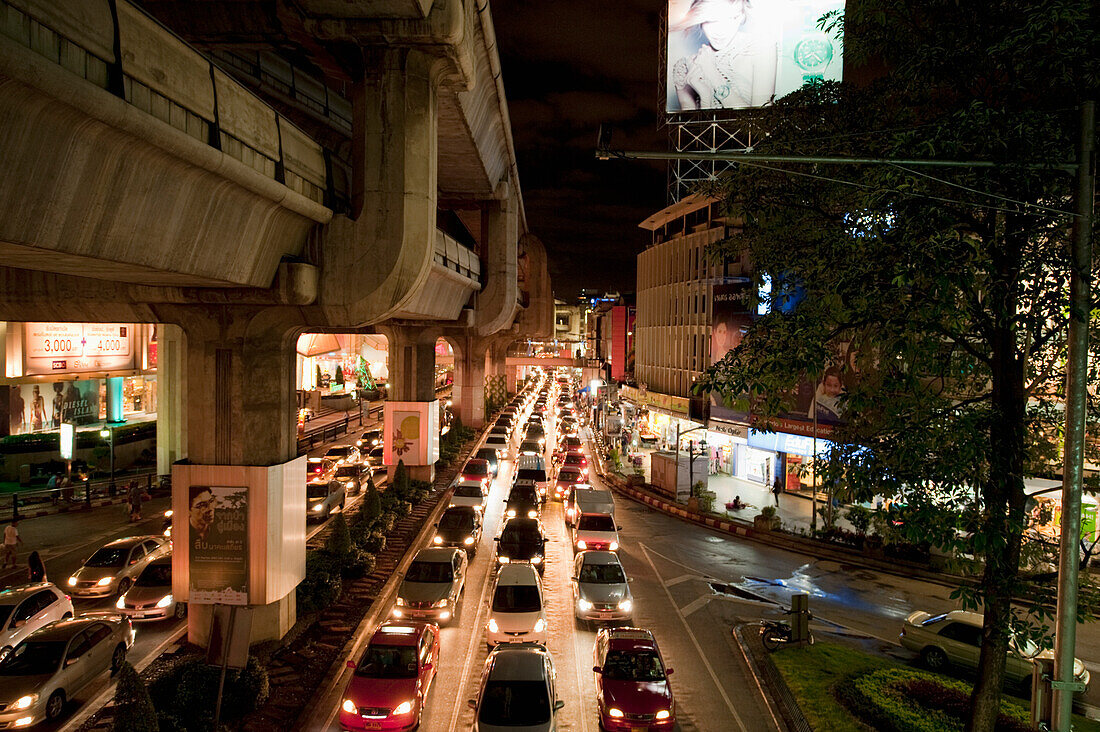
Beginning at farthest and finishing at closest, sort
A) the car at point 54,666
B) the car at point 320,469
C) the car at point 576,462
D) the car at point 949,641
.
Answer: the car at point 576,462 → the car at point 320,469 → the car at point 949,641 → the car at point 54,666

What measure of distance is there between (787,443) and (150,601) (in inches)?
938

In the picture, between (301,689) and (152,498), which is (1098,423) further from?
(152,498)

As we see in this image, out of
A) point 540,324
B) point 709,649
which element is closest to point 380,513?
point 709,649

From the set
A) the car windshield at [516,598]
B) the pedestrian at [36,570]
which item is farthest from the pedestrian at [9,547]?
the car windshield at [516,598]

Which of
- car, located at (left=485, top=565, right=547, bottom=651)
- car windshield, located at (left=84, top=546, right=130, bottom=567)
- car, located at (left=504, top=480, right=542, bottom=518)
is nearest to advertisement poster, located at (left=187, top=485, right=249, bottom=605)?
car, located at (left=485, top=565, right=547, bottom=651)

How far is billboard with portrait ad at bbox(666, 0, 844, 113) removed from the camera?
35219 millimetres

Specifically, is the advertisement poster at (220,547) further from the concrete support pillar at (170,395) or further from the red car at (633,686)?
the concrete support pillar at (170,395)

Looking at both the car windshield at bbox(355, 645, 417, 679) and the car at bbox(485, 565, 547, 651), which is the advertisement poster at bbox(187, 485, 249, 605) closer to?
the car windshield at bbox(355, 645, 417, 679)

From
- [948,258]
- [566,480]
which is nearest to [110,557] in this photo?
[566,480]

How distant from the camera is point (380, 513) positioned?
20.4 m

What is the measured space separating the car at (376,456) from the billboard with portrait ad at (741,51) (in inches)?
1058

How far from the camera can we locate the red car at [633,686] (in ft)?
31.5

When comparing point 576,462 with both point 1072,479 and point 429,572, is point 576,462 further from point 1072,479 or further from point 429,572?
point 1072,479

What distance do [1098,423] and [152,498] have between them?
101 feet
